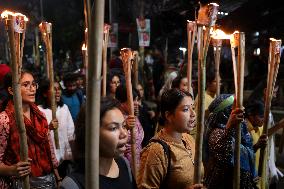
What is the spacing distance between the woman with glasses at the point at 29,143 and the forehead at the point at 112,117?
1.17 m

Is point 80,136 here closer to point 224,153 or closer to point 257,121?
point 224,153

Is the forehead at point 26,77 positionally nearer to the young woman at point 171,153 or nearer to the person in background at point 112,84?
the young woman at point 171,153

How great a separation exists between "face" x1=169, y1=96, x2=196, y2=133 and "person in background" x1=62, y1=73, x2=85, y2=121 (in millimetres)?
3622

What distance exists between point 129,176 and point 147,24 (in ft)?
28.5

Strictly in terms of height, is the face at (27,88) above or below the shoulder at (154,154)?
Answer: above

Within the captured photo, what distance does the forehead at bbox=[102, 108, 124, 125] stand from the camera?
2.15m

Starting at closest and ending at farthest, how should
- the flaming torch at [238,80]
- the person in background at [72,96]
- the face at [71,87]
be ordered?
the flaming torch at [238,80]
the person in background at [72,96]
the face at [71,87]

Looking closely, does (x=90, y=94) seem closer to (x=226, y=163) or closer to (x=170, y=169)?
(x=170, y=169)

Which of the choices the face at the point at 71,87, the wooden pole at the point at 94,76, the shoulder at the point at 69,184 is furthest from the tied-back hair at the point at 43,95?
the wooden pole at the point at 94,76

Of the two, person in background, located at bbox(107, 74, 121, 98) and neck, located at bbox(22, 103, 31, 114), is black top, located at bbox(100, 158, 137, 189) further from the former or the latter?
person in background, located at bbox(107, 74, 121, 98)

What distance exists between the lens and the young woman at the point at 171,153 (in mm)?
2705

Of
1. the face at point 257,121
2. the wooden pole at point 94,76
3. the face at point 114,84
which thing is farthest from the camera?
the face at point 114,84

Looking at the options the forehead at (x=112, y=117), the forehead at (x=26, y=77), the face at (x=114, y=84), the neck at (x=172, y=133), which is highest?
the forehead at (x=26, y=77)

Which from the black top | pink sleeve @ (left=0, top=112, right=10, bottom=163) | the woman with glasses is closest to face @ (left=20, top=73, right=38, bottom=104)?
the woman with glasses
